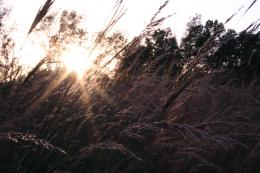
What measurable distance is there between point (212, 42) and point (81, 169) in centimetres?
113

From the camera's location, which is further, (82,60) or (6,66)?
(6,66)

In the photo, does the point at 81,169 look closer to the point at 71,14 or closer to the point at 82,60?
the point at 82,60

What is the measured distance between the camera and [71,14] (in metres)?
50.8

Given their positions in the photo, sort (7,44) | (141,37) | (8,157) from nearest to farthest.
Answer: (141,37) → (8,157) → (7,44)

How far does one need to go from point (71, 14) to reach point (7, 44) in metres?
48.7

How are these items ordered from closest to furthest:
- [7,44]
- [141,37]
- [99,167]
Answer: [141,37] → [99,167] → [7,44]

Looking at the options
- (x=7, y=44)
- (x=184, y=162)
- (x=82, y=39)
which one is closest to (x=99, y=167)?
(x=184, y=162)

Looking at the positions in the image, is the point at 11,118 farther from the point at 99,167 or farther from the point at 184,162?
the point at 184,162

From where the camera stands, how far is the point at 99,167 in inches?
98.3

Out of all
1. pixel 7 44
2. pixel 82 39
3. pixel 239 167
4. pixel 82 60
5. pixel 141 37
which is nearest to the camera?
pixel 82 60

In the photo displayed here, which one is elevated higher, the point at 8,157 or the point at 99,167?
the point at 8,157

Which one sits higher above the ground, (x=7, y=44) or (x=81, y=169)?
(x=7, y=44)

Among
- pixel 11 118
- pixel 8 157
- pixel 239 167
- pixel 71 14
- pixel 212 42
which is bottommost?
pixel 239 167

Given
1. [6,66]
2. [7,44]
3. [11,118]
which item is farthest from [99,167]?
[7,44]
